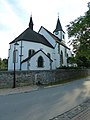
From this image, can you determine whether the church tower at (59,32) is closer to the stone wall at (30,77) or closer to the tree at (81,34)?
the stone wall at (30,77)

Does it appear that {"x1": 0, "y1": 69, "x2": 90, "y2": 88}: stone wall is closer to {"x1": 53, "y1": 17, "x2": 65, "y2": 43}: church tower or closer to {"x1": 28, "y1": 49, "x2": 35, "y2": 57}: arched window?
{"x1": 28, "y1": 49, "x2": 35, "y2": 57}: arched window

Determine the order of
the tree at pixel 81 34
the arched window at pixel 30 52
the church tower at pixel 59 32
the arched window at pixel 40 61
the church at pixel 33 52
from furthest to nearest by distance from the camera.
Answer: the church tower at pixel 59 32 → the arched window at pixel 30 52 → the arched window at pixel 40 61 → the church at pixel 33 52 → the tree at pixel 81 34

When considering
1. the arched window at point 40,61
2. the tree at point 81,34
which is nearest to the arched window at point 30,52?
the arched window at point 40,61

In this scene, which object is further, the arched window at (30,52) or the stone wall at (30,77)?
the arched window at (30,52)

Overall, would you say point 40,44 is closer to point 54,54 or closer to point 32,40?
point 32,40

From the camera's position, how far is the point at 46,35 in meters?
57.3

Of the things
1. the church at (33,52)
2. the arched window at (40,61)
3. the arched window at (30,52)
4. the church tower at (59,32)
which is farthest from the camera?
the church tower at (59,32)

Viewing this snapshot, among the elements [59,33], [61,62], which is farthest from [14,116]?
[59,33]

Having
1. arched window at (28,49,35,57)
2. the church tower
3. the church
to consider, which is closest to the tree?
the church

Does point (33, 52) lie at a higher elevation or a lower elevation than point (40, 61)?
higher

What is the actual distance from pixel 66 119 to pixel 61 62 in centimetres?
5135

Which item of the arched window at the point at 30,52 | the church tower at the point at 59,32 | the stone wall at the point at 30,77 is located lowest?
the stone wall at the point at 30,77

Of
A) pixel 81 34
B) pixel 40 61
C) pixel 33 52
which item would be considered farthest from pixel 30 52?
pixel 81 34

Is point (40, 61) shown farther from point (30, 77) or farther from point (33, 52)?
point (30, 77)
